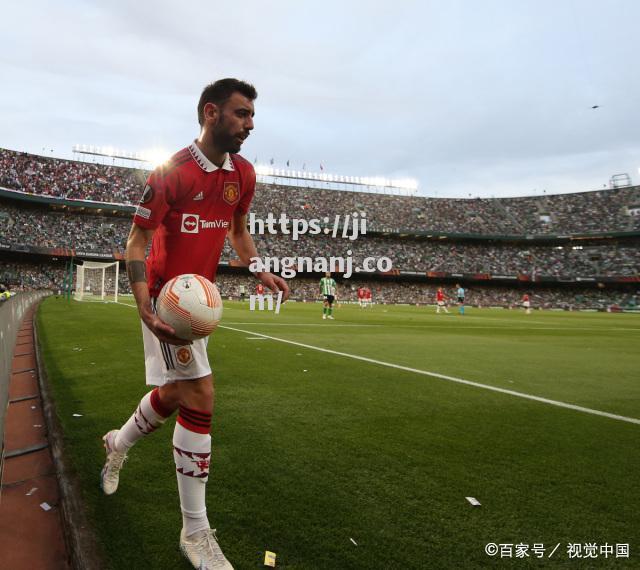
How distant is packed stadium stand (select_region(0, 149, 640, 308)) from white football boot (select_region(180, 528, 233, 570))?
52582 mm

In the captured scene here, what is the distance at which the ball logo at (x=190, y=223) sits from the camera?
2.68 meters

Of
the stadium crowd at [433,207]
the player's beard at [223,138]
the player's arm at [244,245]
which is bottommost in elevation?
the player's arm at [244,245]

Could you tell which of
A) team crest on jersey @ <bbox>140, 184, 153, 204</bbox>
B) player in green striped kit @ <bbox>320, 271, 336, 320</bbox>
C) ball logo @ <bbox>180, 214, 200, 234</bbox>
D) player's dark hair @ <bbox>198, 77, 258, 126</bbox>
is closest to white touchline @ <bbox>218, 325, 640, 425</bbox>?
ball logo @ <bbox>180, 214, 200, 234</bbox>

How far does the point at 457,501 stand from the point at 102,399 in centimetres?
368

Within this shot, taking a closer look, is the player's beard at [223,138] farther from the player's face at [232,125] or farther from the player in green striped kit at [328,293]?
the player in green striped kit at [328,293]

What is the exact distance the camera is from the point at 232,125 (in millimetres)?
2646

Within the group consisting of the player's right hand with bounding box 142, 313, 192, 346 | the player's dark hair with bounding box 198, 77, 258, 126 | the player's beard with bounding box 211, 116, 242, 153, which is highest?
the player's dark hair with bounding box 198, 77, 258, 126

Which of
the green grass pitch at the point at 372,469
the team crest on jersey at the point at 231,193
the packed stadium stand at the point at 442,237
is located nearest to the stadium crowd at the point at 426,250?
the packed stadium stand at the point at 442,237

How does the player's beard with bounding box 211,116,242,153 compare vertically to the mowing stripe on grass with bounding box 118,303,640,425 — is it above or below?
above

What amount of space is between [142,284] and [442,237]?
65229 mm

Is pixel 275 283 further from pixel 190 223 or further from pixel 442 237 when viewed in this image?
pixel 442 237

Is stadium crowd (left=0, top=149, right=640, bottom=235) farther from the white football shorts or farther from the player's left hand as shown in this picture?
the white football shorts

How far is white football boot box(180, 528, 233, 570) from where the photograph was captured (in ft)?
6.74

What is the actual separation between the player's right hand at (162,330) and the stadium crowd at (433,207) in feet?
180
